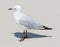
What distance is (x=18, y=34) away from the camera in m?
5.61

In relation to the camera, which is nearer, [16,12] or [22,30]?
[16,12]

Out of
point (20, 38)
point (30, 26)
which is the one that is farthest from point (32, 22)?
point (20, 38)

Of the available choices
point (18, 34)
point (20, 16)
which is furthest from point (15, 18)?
point (18, 34)

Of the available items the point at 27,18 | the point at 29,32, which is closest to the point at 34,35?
the point at 29,32

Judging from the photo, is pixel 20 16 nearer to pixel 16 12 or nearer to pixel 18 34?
pixel 16 12

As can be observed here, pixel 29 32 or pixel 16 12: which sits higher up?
pixel 16 12

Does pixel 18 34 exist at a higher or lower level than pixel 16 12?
lower

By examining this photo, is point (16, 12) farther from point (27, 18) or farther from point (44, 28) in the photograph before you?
point (44, 28)

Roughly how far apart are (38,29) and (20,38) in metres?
0.43

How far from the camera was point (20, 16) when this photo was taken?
5219mm

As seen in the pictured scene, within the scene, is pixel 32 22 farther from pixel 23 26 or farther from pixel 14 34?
pixel 14 34

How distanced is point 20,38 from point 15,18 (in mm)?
449

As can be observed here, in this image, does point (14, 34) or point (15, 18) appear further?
point (14, 34)

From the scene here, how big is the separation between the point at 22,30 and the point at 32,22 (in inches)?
22.3
